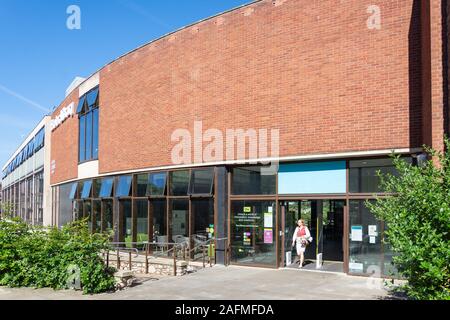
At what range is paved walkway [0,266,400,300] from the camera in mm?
10586

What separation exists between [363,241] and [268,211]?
3.14m

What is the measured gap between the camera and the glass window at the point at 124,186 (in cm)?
2048

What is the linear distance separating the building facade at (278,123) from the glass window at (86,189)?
4029mm

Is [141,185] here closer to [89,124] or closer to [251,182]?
[251,182]

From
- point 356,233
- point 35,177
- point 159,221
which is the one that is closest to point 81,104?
point 159,221

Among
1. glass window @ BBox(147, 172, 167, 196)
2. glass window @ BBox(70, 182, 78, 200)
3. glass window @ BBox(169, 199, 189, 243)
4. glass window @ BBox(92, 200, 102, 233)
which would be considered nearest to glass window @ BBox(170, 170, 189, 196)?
glass window @ BBox(169, 199, 189, 243)

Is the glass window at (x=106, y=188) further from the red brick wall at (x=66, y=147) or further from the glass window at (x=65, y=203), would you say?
the glass window at (x=65, y=203)

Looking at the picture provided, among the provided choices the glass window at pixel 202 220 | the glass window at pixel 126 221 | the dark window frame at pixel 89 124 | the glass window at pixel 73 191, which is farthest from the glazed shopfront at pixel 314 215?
the glass window at pixel 73 191

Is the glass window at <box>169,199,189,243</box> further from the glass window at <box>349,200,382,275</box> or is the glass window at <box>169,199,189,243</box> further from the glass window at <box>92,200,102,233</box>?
the glass window at <box>92,200,102,233</box>

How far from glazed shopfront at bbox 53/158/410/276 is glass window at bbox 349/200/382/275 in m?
0.03

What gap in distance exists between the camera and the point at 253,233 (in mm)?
15125

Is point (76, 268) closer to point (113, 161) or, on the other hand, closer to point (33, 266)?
point (33, 266)

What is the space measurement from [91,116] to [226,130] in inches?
454

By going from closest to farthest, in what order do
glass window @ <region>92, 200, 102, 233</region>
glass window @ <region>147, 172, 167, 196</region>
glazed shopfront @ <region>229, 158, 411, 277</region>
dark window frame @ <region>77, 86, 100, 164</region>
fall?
1. glazed shopfront @ <region>229, 158, 411, 277</region>
2. glass window @ <region>147, 172, 167, 196</region>
3. glass window @ <region>92, 200, 102, 233</region>
4. dark window frame @ <region>77, 86, 100, 164</region>
